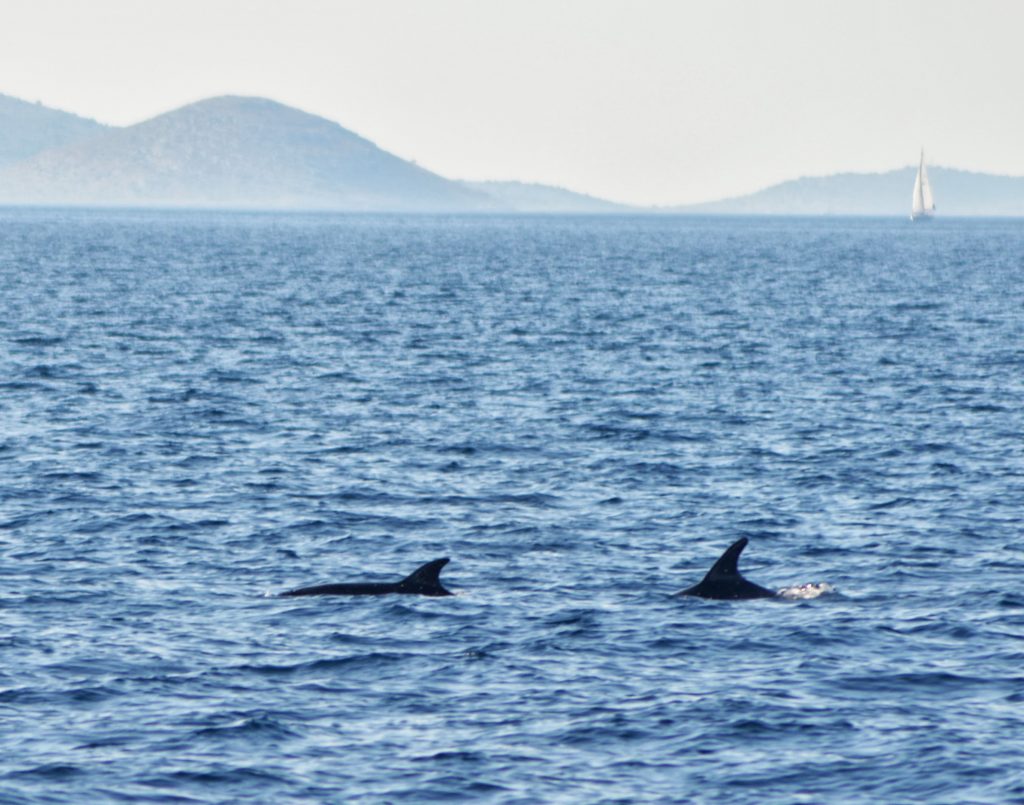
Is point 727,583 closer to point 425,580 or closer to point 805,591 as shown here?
point 805,591

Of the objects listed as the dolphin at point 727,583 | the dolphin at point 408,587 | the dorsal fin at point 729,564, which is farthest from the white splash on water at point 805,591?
the dolphin at point 408,587

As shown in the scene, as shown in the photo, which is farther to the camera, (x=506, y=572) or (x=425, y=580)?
(x=506, y=572)

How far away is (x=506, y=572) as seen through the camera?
29812 mm

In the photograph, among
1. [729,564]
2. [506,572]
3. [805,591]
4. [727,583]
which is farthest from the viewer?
[506,572]

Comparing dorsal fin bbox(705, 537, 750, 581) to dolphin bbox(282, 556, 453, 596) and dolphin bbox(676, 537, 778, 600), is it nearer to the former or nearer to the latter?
dolphin bbox(676, 537, 778, 600)

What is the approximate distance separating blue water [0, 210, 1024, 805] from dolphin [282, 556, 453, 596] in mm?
519

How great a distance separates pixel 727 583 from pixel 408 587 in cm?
491

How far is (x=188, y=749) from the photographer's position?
66.1 ft

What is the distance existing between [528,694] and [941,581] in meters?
9.18

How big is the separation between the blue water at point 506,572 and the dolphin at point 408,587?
52 centimetres

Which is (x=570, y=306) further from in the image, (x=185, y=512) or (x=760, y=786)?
(x=760, y=786)

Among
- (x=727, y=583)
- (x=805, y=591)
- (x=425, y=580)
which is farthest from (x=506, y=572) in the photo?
(x=805, y=591)

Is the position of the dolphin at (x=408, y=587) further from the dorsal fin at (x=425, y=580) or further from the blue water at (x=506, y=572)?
the blue water at (x=506, y=572)

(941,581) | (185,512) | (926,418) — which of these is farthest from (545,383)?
(941,581)
